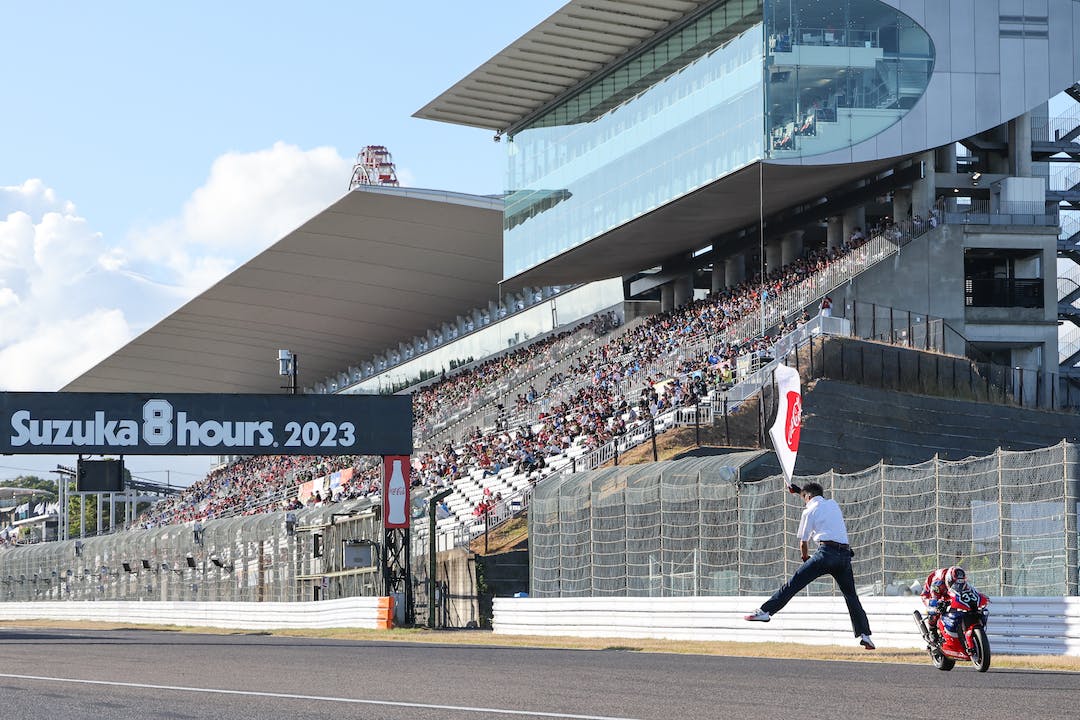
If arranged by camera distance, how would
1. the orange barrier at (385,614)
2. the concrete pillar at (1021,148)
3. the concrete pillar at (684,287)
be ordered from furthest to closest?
Result: the concrete pillar at (684,287) < the concrete pillar at (1021,148) < the orange barrier at (385,614)

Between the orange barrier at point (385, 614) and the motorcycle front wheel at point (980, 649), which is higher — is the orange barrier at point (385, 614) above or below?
below

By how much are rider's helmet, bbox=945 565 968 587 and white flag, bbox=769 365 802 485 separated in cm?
477

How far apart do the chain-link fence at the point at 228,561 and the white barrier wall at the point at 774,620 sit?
31.9 ft

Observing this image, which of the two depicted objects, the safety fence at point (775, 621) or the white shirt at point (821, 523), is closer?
the white shirt at point (821, 523)

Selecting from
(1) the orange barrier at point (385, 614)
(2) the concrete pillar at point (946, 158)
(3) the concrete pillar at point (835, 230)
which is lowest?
(1) the orange barrier at point (385, 614)

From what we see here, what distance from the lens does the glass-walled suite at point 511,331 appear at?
222ft

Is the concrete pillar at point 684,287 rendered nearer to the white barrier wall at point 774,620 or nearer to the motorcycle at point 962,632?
the white barrier wall at point 774,620

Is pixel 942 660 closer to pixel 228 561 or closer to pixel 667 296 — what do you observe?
pixel 228 561

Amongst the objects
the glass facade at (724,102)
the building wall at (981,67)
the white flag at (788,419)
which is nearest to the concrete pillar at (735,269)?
the glass facade at (724,102)

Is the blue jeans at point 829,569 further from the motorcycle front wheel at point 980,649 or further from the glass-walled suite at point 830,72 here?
the glass-walled suite at point 830,72

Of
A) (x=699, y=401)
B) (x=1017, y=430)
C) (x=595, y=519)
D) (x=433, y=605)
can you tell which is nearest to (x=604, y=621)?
(x=595, y=519)

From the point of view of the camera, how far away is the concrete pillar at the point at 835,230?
52.5m

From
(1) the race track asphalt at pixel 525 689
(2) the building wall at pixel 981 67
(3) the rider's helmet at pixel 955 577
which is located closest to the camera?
(1) the race track asphalt at pixel 525 689

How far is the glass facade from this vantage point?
4600cm
